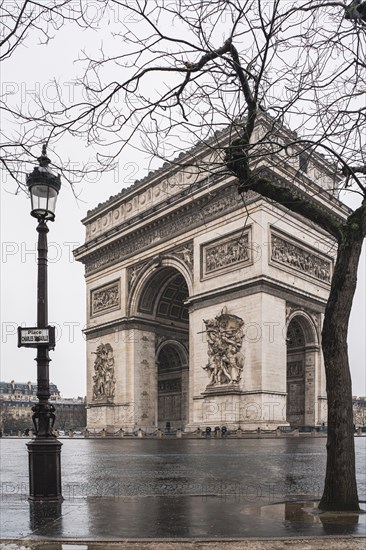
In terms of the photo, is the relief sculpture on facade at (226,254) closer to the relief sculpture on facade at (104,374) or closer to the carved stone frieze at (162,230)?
the carved stone frieze at (162,230)

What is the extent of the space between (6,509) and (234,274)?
24.0 metres

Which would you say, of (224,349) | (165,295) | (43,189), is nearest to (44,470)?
(43,189)

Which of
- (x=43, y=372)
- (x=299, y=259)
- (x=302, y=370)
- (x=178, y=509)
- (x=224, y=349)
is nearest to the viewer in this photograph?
(x=178, y=509)

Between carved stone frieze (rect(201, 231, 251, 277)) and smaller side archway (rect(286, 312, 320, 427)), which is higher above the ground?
carved stone frieze (rect(201, 231, 251, 277))

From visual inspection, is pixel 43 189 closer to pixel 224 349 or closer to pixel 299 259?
pixel 224 349

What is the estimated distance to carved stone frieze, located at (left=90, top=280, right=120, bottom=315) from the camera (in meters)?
39.1

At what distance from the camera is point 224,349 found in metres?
29.2

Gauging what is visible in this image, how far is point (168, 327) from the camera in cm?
3953

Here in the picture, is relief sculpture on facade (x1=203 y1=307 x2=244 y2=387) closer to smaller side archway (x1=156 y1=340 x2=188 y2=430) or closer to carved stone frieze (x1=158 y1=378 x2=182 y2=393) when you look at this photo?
smaller side archway (x1=156 y1=340 x2=188 y2=430)

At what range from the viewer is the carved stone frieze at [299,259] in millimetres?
29641

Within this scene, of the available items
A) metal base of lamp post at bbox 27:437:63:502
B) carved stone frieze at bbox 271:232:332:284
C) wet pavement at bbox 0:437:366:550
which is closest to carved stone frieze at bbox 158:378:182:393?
carved stone frieze at bbox 271:232:332:284

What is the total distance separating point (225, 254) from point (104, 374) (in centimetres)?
1319

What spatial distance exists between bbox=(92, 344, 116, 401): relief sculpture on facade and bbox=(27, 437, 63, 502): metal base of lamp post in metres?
31.0

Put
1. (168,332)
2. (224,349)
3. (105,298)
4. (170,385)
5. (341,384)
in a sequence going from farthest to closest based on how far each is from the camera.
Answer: (170,385) < (105,298) < (168,332) < (224,349) < (341,384)
